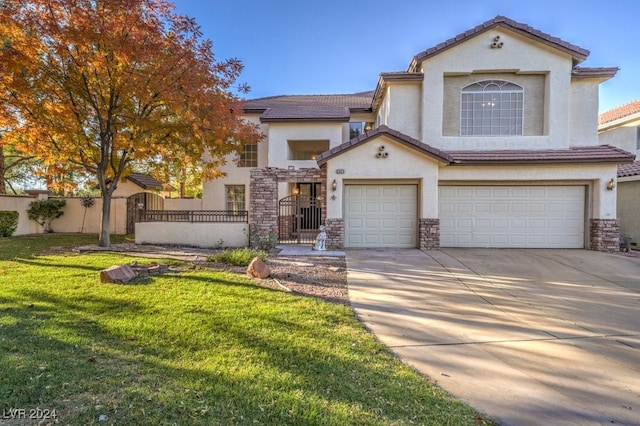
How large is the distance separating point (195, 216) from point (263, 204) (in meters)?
3.06

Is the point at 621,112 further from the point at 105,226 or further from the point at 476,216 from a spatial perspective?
the point at 105,226

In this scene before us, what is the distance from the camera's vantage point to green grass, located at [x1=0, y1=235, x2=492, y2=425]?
265cm

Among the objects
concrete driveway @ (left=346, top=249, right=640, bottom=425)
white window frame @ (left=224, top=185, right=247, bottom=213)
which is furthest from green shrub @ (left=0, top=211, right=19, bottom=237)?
concrete driveway @ (left=346, top=249, right=640, bottom=425)

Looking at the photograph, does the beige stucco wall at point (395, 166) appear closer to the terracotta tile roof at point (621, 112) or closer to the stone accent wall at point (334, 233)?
the stone accent wall at point (334, 233)

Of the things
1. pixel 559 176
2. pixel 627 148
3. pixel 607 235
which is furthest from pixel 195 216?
pixel 627 148

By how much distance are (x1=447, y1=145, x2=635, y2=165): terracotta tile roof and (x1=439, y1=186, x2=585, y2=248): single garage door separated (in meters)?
1.12

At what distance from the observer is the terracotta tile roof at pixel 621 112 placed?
1827 centimetres

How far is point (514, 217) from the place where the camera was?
39.9 feet

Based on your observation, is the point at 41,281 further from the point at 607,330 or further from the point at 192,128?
the point at 607,330

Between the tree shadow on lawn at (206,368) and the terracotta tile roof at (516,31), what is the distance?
12495mm

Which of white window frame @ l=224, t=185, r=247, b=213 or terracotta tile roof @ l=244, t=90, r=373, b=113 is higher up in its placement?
terracotta tile roof @ l=244, t=90, r=373, b=113

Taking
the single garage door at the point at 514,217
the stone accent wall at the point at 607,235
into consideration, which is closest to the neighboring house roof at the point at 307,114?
the single garage door at the point at 514,217

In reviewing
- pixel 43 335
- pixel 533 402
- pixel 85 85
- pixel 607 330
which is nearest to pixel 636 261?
pixel 607 330

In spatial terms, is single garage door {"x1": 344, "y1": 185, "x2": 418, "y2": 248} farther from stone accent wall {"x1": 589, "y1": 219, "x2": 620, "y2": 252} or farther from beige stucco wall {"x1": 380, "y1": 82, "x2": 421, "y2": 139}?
stone accent wall {"x1": 589, "y1": 219, "x2": 620, "y2": 252}
